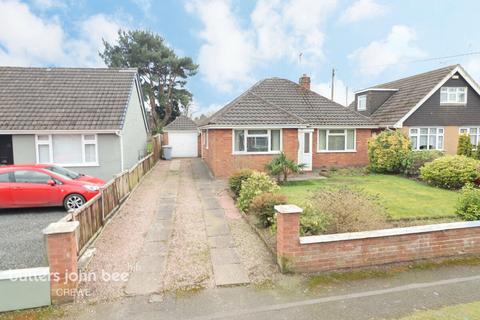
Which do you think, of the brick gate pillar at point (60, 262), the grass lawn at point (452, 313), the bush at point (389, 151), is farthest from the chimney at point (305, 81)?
the brick gate pillar at point (60, 262)

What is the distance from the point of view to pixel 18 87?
48.4ft

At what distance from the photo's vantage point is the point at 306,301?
4.42m

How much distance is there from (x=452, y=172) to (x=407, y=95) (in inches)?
378

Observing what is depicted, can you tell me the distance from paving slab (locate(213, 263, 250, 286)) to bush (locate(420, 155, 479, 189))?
10.6 metres

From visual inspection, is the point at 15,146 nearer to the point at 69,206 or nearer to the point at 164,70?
the point at 69,206

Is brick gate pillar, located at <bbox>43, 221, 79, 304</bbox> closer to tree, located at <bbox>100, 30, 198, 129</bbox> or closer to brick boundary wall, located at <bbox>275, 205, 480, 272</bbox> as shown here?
brick boundary wall, located at <bbox>275, 205, 480, 272</bbox>

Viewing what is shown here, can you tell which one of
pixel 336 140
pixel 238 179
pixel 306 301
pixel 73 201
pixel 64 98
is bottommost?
pixel 306 301

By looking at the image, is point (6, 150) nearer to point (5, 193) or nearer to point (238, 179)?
point (5, 193)

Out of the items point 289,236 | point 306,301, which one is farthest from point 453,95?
point 306,301

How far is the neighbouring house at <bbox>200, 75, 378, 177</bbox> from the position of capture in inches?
571

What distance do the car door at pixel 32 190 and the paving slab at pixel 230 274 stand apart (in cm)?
628

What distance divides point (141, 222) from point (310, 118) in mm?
12594

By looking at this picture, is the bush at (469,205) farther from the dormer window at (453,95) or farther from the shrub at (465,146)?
the dormer window at (453,95)

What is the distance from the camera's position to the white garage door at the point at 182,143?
28.0 m
